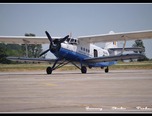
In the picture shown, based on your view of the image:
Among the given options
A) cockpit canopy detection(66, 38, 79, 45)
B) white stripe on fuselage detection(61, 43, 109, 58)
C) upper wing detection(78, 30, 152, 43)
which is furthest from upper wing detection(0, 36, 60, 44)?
upper wing detection(78, 30, 152, 43)

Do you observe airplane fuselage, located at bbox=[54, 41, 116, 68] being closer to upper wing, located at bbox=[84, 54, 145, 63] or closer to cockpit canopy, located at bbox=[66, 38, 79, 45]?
cockpit canopy, located at bbox=[66, 38, 79, 45]

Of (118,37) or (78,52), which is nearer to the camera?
(78,52)

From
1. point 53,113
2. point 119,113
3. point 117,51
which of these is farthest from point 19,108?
point 117,51

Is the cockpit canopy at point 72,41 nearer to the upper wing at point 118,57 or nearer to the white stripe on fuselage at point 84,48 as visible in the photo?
the white stripe on fuselage at point 84,48

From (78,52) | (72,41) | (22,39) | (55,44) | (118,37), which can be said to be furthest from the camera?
(22,39)

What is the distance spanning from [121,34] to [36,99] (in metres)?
23.1

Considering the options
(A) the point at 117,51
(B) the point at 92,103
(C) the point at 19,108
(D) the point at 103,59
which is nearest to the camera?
(C) the point at 19,108

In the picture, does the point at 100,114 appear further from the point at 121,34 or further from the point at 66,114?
the point at 121,34

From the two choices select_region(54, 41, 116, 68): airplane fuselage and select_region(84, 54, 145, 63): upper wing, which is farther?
select_region(54, 41, 116, 68): airplane fuselage

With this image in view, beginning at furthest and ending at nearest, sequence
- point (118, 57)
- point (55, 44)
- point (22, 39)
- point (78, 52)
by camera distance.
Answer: point (22, 39), point (78, 52), point (118, 57), point (55, 44)

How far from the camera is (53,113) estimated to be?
6.76m

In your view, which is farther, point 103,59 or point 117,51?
point 117,51

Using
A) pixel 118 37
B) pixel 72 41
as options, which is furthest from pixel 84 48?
pixel 118 37

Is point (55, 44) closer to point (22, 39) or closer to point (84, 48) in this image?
point (84, 48)
